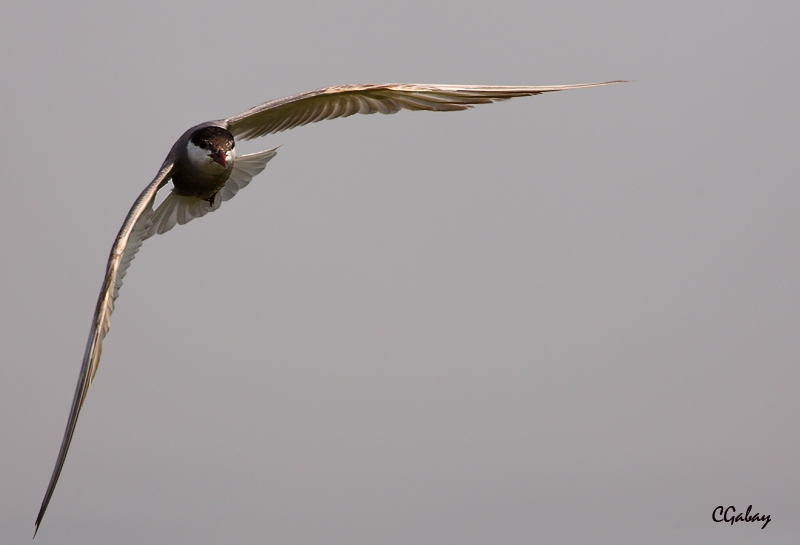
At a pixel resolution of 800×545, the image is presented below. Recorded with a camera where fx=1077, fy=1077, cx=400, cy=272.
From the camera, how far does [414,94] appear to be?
23.1 ft

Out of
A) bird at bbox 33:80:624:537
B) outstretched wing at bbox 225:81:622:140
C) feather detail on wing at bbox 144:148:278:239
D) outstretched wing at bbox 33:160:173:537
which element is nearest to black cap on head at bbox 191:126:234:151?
bird at bbox 33:80:624:537

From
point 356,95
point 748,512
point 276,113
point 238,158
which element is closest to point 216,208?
Result: point 238,158

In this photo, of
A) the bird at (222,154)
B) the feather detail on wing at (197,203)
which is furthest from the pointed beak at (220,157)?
the feather detail on wing at (197,203)

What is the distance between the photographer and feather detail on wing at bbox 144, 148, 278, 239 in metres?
8.20

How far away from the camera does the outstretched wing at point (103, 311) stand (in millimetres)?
5332

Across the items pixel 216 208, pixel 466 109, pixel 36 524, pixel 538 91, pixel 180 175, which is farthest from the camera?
pixel 216 208

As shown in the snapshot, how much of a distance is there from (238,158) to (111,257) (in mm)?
2195

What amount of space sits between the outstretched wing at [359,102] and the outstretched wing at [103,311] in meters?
0.98

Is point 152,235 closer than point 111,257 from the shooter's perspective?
No

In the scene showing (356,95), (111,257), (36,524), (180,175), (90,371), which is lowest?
(36,524)

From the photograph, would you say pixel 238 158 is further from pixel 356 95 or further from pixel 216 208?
pixel 356 95

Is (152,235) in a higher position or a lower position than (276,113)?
lower

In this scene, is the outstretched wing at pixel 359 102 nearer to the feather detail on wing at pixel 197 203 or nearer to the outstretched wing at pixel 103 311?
the feather detail on wing at pixel 197 203

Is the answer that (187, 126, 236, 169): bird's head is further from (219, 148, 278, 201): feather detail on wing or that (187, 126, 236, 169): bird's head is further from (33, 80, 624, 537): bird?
(219, 148, 278, 201): feather detail on wing
